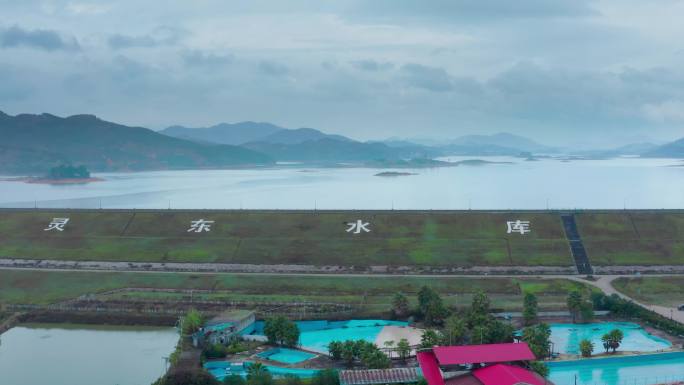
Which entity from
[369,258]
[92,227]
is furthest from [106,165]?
[369,258]

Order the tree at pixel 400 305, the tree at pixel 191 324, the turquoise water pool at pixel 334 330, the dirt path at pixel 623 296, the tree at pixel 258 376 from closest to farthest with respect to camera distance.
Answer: the tree at pixel 258 376, the tree at pixel 191 324, the turquoise water pool at pixel 334 330, the dirt path at pixel 623 296, the tree at pixel 400 305

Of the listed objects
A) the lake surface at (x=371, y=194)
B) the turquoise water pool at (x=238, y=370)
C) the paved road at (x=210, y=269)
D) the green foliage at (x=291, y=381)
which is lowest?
the turquoise water pool at (x=238, y=370)

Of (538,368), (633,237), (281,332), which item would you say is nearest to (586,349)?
(538,368)

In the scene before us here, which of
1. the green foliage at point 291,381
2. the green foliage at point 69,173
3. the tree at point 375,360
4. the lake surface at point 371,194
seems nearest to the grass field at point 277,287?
the tree at point 375,360

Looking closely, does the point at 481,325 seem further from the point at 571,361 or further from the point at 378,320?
the point at 378,320

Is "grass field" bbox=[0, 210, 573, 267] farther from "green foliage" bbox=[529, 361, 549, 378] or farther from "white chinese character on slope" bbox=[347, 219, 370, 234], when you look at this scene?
"green foliage" bbox=[529, 361, 549, 378]

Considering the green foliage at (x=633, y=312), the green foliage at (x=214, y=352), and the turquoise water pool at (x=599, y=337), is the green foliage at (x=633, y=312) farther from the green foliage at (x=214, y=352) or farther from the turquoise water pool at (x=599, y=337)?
the green foliage at (x=214, y=352)
